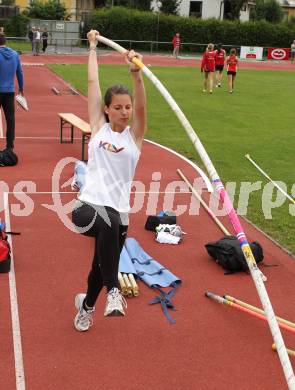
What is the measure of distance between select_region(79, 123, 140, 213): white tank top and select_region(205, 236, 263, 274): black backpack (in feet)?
8.72

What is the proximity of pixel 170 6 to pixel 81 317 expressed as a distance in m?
60.7

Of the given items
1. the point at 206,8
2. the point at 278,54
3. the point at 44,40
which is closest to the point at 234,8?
the point at 206,8

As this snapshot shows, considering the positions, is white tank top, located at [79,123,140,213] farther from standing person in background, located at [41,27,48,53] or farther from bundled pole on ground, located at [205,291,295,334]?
standing person in background, located at [41,27,48,53]

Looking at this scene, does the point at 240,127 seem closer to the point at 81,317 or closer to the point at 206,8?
the point at 81,317

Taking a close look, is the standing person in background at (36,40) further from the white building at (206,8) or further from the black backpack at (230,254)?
the black backpack at (230,254)

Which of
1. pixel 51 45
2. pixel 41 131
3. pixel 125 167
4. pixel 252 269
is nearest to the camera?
pixel 252 269

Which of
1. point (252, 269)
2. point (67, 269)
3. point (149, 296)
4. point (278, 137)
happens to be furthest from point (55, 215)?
point (278, 137)

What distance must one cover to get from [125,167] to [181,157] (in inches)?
325

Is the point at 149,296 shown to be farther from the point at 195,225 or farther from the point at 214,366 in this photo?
the point at 195,225

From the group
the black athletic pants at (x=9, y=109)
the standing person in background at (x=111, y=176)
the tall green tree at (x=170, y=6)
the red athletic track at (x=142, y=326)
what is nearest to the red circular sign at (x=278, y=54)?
the tall green tree at (x=170, y=6)

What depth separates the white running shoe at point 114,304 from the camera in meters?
4.54

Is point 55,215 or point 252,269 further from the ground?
point 252,269

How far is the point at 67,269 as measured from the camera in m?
6.70

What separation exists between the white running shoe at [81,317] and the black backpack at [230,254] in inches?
84.9
